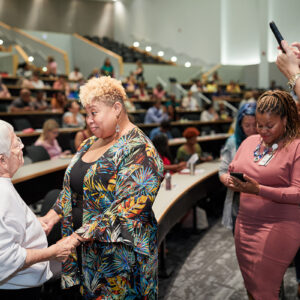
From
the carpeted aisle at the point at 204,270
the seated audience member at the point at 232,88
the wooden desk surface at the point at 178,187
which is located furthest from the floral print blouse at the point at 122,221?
the seated audience member at the point at 232,88

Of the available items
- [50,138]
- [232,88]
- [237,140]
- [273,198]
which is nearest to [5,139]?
[273,198]

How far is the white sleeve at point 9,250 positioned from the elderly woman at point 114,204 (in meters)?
0.25

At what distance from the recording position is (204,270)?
299 cm

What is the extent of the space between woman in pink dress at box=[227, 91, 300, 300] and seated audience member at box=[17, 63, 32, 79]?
9.22 metres

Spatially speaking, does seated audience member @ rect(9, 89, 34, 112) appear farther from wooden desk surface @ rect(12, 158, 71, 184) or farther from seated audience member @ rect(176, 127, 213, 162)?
seated audience member @ rect(176, 127, 213, 162)

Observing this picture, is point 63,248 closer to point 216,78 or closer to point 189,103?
point 189,103

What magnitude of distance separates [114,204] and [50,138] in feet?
12.0

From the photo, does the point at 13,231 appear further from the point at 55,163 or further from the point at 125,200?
the point at 55,163

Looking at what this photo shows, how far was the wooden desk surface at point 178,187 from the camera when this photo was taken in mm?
2529

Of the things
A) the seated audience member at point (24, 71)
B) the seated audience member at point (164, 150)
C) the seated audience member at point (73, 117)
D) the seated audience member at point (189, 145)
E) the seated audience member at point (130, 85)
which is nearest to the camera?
the seated audience member at point (164, 150)

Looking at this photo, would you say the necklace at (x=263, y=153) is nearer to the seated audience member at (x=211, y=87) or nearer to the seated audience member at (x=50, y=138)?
the seated audience member at (x=50, y=138)

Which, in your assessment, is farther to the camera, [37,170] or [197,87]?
[197,87]

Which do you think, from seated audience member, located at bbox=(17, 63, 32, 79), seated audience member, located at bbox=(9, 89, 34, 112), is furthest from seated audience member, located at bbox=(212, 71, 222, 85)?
seated audience member, located at bbox=(9, 89, 34, 112)

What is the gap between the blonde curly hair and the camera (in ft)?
4.87
